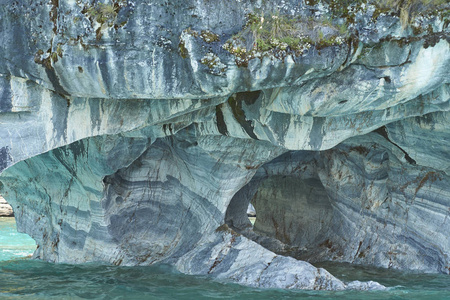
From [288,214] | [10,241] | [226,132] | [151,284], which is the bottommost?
[10,241]

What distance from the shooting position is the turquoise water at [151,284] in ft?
29.6

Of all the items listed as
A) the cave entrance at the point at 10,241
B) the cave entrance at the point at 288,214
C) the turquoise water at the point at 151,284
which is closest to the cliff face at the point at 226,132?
the cave entrance at the point at 288,214

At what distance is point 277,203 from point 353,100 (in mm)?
7789

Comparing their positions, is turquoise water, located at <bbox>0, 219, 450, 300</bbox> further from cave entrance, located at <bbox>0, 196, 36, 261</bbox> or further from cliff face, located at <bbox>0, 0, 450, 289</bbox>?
cave entrance, located at <bbox>0, 196, 36, 261</bbox>

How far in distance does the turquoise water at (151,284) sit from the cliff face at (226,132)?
1.31 feet

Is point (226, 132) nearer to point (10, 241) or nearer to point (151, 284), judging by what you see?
point (151, 284)

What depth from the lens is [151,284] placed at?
977cm

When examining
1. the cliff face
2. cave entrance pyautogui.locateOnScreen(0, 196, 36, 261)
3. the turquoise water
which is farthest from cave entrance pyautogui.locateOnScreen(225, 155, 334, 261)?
cave entrance pyautogui.locateOnScreen(0, 196, 36, 261)

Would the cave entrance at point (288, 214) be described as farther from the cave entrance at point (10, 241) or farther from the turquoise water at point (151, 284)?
the cave entrance at point (10, 241)

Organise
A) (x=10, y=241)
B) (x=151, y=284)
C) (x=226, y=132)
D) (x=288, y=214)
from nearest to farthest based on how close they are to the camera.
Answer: (x=151, y=284) < (x=226, y=132) < (x=288, y=214) < (x=10, y=241)

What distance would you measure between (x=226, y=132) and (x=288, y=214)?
5.81m

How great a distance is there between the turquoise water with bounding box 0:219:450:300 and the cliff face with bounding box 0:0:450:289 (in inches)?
15.7

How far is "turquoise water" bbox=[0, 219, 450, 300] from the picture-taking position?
9.01 metres

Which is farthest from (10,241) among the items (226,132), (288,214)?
(226,132)
